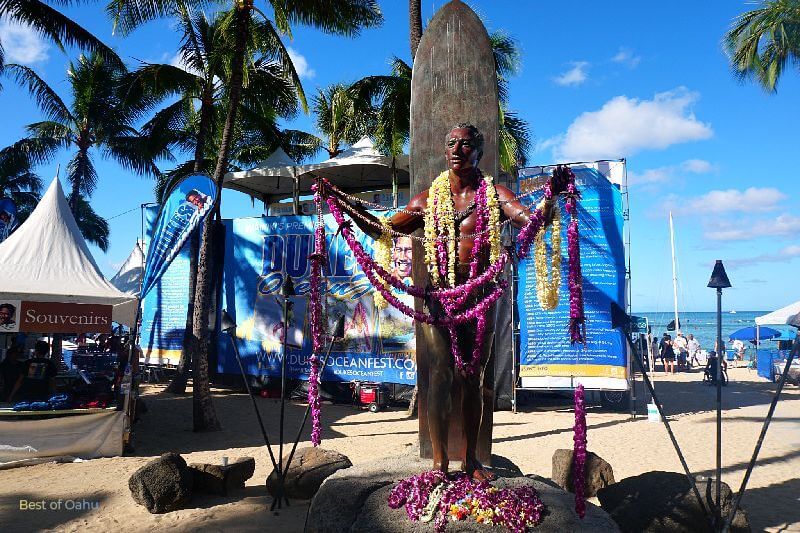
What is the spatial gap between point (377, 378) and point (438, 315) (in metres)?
10.7

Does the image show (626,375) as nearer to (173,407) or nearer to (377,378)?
(377,378)

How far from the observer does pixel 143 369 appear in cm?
1948

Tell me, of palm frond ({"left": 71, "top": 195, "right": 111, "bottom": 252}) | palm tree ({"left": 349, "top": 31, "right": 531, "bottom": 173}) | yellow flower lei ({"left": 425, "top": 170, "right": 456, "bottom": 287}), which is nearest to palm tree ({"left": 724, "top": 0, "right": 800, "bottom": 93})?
palm tree ({"left": 349, "top": 31, "right": 531, "bottom": 173})

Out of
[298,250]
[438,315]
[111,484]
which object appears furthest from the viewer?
[298,250]

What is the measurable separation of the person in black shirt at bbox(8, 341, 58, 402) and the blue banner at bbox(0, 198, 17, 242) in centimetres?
549

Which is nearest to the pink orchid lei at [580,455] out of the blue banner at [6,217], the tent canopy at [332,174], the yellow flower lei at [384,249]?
the yellow flower lei at [384,249]

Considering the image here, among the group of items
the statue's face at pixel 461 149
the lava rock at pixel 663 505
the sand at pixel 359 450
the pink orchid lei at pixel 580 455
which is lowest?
the sand at pixel 359 450

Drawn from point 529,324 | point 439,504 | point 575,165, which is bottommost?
point 439,504

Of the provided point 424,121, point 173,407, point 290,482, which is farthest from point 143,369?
point 424,121

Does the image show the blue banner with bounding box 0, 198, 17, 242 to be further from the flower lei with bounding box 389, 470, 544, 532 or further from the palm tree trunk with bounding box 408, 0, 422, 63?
the flower lei with bounding box 389, 470, 544, 532

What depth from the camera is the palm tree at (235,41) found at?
1126 centimetres

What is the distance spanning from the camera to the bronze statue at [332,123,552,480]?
4508 mm

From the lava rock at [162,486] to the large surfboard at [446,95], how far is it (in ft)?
10.2

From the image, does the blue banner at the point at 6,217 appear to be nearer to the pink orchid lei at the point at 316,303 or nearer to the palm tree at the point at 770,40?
the pink orchid lei at the point at 316,303
